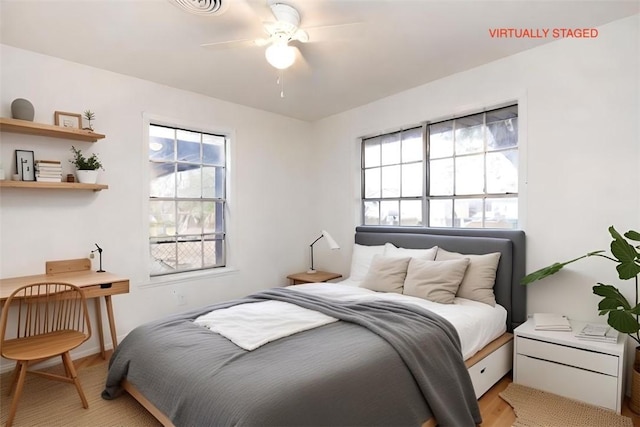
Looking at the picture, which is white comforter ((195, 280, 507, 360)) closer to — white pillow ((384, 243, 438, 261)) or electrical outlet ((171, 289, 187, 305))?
white pillow ((384, 243, 438, 261))

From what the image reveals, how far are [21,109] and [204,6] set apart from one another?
1805 mm

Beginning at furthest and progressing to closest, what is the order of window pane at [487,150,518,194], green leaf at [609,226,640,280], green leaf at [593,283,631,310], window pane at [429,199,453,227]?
window pane at [429,199,453,227]
window pane at [487,150,518,194]
green leaf at [593,283,631,310]
green leaf at [609,226,640,280]

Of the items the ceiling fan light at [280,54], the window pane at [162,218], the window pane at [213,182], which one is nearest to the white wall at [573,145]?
the ceiling fan light at [280,54]

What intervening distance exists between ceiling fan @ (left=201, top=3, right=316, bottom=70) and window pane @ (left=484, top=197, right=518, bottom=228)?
2.24 metres

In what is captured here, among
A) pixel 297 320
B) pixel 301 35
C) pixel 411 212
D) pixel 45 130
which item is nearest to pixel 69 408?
pixel 297 320

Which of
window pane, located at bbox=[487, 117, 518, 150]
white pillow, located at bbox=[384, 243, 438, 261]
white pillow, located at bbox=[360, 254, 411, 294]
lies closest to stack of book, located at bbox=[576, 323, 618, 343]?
white pillow, located at bbox=[384, 243, 438, 261]

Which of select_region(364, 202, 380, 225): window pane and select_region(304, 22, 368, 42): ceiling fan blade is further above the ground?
select_region(304, 22, 368, 42): ceiling fan blade

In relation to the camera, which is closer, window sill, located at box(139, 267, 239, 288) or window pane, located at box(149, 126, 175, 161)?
window sill, located at box(139, 267, 239, 288)

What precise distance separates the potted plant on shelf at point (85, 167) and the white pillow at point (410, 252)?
2859mm

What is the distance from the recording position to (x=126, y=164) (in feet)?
10.8

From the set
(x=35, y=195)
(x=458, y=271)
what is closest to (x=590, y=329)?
(x=458, y=271)

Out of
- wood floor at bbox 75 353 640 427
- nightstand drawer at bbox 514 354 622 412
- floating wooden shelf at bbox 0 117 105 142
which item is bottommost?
wood floor at bbox 75 353 640 427

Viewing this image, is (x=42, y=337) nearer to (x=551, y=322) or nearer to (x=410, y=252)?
(x=410, y=252)

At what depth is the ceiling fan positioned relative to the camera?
2.16 meters
